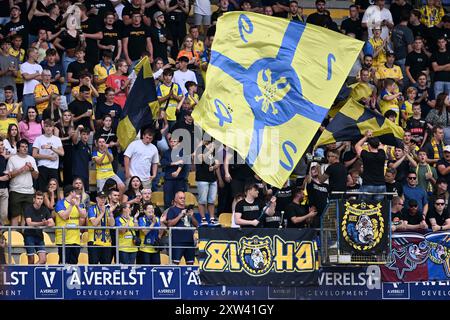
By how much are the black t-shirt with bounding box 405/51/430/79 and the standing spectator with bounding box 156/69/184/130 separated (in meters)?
5.02

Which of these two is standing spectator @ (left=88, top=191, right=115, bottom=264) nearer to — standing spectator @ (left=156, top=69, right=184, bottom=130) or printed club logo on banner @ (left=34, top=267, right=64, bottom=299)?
printed club logo on banner @ (left=34, top=267, right=64, bottom=299)

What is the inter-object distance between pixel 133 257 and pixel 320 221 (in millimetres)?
2944

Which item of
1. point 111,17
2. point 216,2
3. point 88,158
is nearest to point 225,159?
point 88,158

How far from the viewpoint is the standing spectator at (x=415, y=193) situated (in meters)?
24.3

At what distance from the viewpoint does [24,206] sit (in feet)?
77.0

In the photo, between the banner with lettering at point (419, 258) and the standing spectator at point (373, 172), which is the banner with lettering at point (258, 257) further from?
A: the banner with lettering at point (419, 258)

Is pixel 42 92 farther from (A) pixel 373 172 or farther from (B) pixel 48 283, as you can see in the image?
(A) pixel 373 172

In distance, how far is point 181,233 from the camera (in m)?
22.7

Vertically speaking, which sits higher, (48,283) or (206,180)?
(206,180)

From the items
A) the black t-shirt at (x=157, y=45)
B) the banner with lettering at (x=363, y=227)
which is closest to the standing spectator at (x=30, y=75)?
the black t-shirt at (x=157, y=45)

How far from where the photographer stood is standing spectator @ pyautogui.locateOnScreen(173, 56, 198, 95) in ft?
87.4

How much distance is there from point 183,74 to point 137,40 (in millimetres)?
1228

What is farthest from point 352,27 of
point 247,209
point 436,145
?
point 247,209
